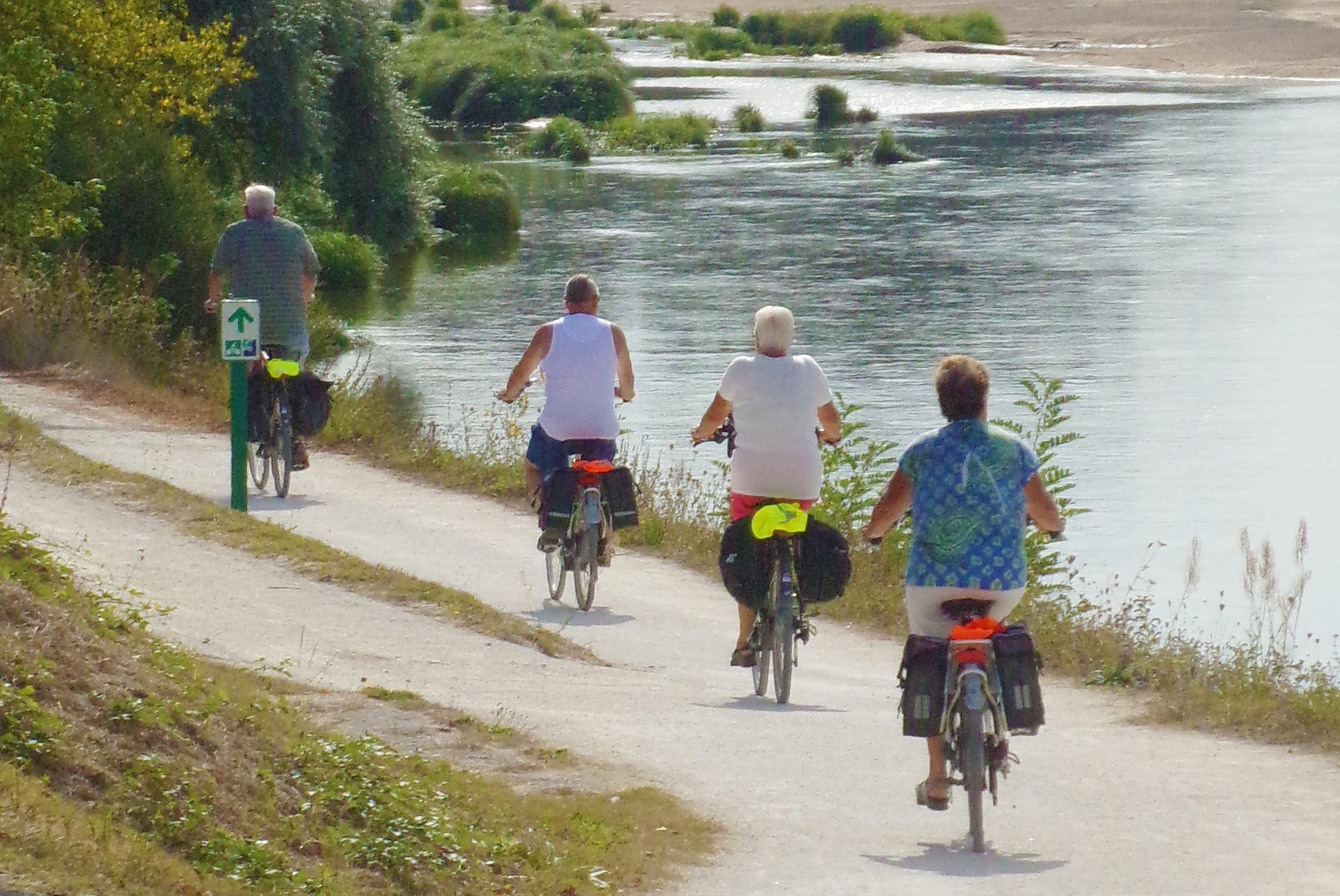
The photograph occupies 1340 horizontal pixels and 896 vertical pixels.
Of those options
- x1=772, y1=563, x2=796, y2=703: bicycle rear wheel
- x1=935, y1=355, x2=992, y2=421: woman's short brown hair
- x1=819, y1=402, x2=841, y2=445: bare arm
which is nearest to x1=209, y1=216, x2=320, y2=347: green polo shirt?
x1=819, y1=402, x2=841, y2=445: bare arm

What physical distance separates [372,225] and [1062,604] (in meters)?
Answer: 26.1

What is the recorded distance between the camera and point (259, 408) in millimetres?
12727

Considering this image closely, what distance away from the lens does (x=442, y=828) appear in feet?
19.0

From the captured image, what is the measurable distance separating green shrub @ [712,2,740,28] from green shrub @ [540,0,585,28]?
34.7 ft

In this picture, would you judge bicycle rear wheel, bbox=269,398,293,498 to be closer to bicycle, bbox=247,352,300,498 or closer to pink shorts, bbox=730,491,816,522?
bicycle, bbox=247,352,300,498

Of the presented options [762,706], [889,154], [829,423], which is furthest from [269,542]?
[889,154]

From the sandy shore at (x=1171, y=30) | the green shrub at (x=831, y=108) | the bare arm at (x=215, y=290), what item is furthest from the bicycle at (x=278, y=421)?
the sandy shore at (x=1171, y=30)

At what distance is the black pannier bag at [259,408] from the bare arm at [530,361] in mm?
2593

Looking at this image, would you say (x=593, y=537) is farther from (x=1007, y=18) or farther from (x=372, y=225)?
(x=1007, y=18)

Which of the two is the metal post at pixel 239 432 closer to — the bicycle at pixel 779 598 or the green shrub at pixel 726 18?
the bicycle at pixel 779 598

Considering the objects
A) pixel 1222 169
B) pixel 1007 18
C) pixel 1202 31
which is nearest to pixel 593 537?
pixel 1222 169

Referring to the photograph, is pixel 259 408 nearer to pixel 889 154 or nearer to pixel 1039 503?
pixel 1039 503

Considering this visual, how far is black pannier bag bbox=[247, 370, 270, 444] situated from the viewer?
41.7 feet

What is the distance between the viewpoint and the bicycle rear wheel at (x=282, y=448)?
1269cm
